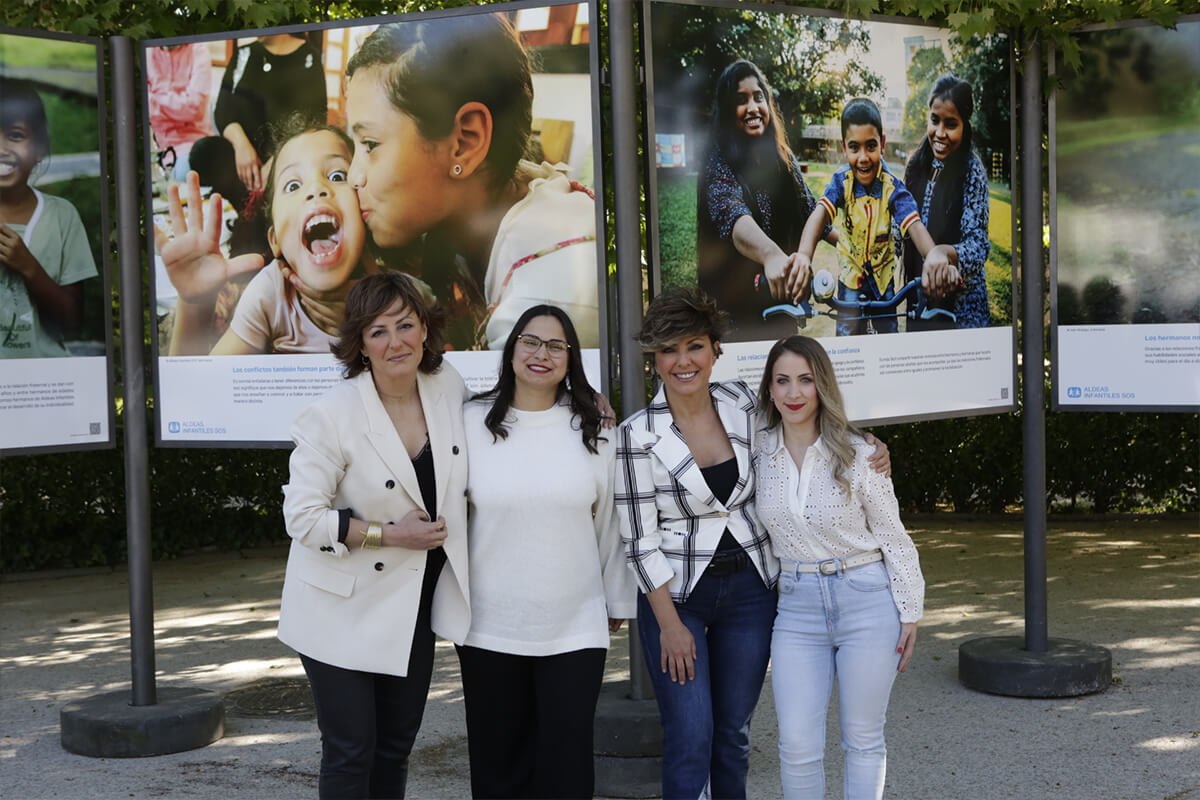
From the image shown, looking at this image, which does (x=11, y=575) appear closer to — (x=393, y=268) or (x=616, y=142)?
(x=393, y=268)

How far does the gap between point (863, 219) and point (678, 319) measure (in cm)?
202

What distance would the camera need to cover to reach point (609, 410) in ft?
12.9

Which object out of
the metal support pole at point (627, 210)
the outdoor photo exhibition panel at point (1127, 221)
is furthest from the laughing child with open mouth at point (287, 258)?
the outdoor photo exhibition panel at point (1127, 221)

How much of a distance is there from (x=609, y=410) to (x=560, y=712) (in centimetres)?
89

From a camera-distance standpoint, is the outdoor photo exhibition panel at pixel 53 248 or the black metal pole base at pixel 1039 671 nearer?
the outdoor photo exhibition panel at pixel 53 248

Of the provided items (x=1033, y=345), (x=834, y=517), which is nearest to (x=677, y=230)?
(x=834, y=517)

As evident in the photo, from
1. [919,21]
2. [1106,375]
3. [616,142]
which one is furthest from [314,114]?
[1106,375]

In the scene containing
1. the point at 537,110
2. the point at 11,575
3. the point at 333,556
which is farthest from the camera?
the point at 11,575

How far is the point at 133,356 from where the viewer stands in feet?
18.7

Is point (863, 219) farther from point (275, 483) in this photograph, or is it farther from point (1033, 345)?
point (275, 483)

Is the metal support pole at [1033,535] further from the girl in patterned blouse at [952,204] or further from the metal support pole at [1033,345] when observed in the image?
the girl in patterned blouse at [952,204]

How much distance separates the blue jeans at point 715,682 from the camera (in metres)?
3.82

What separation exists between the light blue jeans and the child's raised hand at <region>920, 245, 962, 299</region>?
7.45 feet

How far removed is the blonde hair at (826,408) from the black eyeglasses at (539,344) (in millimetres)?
665
